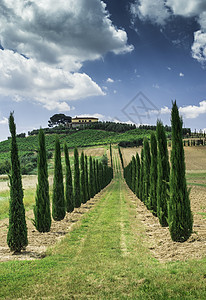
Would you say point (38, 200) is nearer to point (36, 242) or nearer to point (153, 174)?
point (36, 242)

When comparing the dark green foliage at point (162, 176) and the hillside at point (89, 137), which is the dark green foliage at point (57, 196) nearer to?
the dark green foliage at point (162, 176)

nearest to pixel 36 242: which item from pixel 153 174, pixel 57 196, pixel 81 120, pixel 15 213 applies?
pixel 15 213

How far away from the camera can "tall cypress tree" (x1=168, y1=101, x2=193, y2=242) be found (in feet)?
24.0

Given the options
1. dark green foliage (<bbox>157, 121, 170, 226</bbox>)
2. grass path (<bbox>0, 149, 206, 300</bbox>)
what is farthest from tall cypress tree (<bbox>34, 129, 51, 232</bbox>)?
dark green foliage (<bbox>157, 121, 170, 226</bbox>)

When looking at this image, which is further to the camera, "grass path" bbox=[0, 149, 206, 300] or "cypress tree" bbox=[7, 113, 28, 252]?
"cypress tree" bbox=[7, 113, 28, 252]

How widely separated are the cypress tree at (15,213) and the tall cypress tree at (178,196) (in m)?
5.31

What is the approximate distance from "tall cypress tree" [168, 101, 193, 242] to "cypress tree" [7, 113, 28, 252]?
17.4 ft

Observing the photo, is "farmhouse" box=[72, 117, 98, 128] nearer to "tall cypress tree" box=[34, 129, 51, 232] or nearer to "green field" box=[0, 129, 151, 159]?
"green field" box=[0, 129, 151, 159]

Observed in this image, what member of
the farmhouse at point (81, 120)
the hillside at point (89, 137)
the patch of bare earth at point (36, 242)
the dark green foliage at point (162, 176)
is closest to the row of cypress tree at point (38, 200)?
the patch of bare earth at point (36, 242)

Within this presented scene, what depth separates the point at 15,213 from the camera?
7691mm

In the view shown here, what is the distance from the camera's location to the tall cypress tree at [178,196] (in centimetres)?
732

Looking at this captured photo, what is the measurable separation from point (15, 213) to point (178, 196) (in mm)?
5894

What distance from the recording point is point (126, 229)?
9.67 m

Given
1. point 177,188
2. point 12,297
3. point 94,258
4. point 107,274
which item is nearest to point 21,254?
point 94,258
